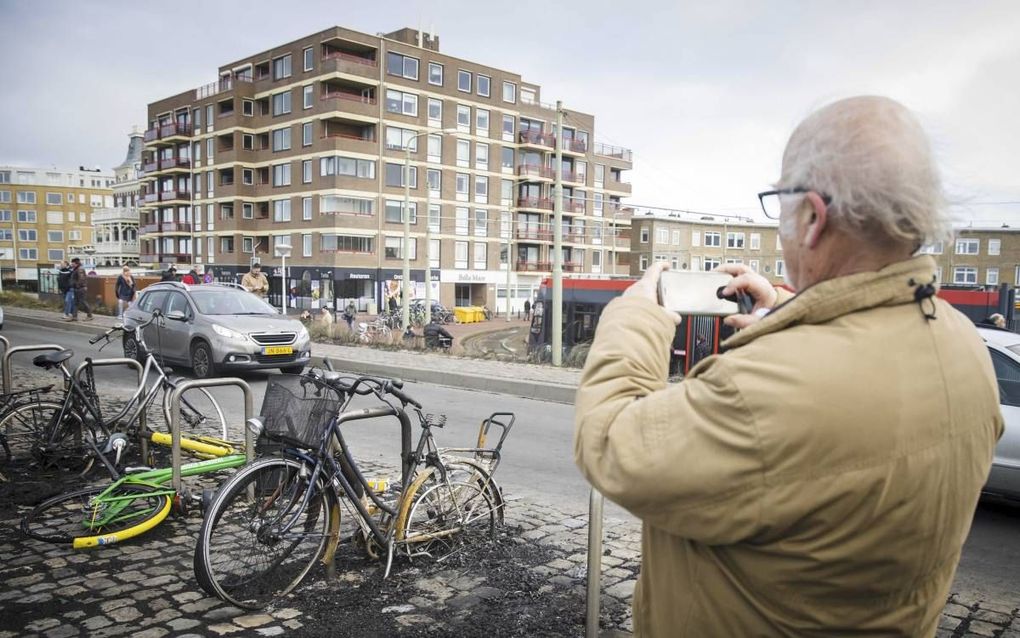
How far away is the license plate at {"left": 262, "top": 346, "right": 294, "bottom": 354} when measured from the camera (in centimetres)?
1292

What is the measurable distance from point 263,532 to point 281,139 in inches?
2366

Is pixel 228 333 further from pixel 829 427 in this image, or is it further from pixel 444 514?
pixel 829 427

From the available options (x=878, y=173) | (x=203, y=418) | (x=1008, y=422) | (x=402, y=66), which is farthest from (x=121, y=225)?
(x=878, y=173)

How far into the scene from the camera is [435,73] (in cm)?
5934

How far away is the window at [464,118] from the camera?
201 ft

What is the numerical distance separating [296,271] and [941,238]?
58846mm

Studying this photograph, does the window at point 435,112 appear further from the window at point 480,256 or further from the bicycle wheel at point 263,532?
the bicycle wheel at point 263,532

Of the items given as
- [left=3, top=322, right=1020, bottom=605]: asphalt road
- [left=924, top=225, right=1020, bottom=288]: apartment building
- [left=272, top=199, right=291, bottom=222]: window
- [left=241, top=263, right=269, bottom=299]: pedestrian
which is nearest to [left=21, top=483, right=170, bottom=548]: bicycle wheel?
[left=3, top=322, right=1020, bottom=605]: asphalt road

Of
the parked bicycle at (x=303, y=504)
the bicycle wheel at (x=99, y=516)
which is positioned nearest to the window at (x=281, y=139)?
the bicycle wheel at (x=99, y=516)

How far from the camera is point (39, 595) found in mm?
3854

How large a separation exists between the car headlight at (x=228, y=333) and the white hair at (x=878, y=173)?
1246cm

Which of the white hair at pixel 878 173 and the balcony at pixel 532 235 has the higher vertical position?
the balcony at pixel 532 235

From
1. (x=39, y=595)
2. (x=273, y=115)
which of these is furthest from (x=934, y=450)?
(x=273, y=115)

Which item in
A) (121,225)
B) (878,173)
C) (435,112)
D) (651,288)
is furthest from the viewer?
(121,225)
